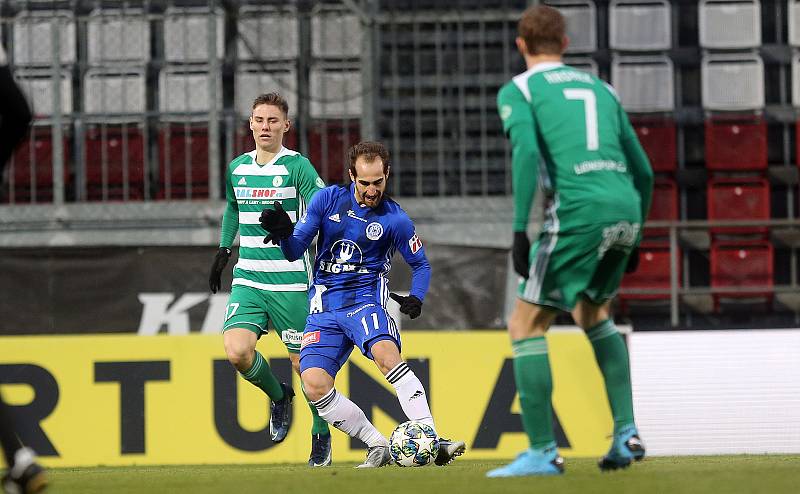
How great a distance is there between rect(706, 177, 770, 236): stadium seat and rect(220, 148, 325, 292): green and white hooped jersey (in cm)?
610

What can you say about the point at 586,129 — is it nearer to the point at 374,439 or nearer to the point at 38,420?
the point at 374,439

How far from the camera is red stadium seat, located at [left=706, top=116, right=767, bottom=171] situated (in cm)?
1284

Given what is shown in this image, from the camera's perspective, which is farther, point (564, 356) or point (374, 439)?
point (564, 356)

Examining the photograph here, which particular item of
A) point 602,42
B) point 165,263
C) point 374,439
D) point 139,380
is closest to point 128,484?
point 374,439

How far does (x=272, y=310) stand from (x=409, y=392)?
47.6 inches

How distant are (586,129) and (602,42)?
7.87 metres

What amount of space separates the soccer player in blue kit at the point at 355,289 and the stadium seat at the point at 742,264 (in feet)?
19.7

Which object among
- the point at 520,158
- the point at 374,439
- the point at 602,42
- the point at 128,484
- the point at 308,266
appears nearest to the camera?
the point at 520,158

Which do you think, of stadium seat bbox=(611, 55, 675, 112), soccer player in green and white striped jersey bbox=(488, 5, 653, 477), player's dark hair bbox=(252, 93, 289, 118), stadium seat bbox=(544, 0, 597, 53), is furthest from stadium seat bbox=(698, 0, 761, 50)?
soccer player in green and white striped jersey bbox=(488, 5, 653, 477)

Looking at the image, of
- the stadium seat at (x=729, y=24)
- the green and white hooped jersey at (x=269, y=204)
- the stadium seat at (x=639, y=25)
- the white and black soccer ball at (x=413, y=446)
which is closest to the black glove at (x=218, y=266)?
the green and white hooped jersey at (x=269, y=204)

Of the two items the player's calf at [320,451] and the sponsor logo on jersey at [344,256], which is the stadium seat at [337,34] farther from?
the sponsor logo on jersey at [344,256]

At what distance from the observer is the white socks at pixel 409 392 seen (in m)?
6.66

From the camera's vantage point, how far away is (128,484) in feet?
18.5

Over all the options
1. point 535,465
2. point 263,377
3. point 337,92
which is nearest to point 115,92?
point 337,92
